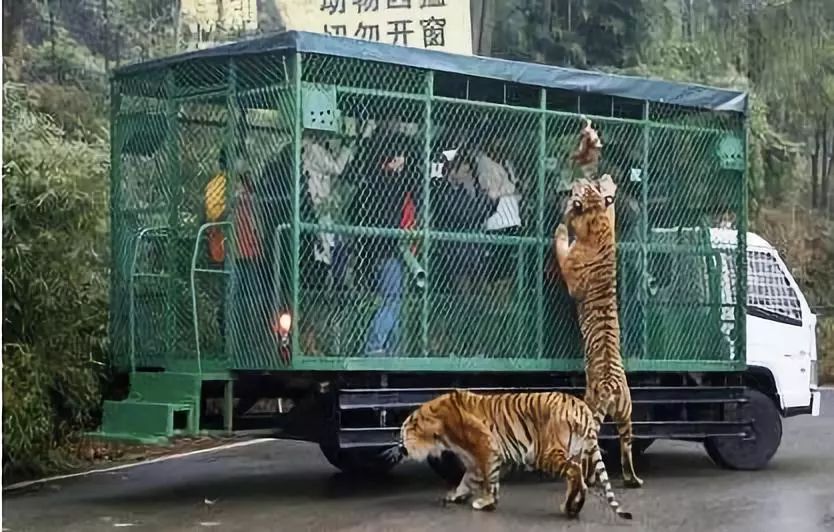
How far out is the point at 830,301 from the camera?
84.5ft

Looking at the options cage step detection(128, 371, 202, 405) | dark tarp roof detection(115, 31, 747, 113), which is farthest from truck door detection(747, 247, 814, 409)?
cage step detection(128, 371, 202, 405)

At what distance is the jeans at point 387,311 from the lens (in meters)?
8.77

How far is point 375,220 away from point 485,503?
6.52 ft

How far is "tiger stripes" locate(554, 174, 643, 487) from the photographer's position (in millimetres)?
9406

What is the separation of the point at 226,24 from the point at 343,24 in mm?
3129

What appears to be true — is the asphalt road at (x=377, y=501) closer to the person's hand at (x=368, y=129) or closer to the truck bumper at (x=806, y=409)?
the truck bumper at (x=806, y=409)

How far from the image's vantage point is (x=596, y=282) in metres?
9.46

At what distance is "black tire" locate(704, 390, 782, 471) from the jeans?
10.8 feet

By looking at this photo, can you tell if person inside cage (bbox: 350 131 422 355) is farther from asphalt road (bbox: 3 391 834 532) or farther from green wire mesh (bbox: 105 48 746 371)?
asphalt road (bbox: 3 391 834 532)

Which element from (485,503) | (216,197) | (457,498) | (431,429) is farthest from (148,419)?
(485,503)

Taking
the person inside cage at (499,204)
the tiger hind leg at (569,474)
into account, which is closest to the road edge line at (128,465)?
the person inside cage at (499,204)

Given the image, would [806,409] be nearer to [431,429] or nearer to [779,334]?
[779,334]

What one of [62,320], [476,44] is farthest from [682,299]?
[476,44]

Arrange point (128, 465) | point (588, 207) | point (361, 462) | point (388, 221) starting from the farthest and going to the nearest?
point (128, 465) → point (361, 462) → point (588, 207) → point (388, 221)
